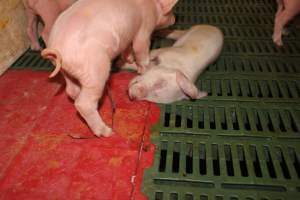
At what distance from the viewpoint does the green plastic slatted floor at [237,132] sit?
2455 mm

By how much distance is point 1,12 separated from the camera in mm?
3664

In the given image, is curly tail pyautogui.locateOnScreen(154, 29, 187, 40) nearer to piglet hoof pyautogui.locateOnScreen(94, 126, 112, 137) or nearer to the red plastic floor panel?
the red plastic floor panel

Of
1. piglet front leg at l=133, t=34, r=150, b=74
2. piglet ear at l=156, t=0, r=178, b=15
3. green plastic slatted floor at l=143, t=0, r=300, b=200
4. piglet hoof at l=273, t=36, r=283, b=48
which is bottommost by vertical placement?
piglet hoof at l=273, t=36, r=283, b=48

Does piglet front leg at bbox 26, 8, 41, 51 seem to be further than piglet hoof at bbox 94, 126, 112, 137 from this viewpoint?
Yes

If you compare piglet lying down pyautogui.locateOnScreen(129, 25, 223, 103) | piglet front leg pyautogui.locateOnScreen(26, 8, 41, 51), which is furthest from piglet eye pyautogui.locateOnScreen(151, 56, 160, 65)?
piglet front leg pyautogui.locateOnScreen(26, 8, 41, 51)

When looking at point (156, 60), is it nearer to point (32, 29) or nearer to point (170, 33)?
point (170, 33)

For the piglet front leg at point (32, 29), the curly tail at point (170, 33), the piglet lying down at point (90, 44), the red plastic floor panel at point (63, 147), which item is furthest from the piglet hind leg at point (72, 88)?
the curly tail at point (170, 33)

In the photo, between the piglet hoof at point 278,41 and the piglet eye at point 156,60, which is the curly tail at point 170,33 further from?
the piglet hoof at point 278,41

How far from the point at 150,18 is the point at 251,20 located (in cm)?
194

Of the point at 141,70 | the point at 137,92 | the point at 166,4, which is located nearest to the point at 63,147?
the point at 137,92

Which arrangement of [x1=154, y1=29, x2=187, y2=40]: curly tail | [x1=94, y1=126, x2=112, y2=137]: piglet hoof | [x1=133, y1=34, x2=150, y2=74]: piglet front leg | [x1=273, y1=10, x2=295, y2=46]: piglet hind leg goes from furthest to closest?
[x1=154, y1=29, x2=187, y2=40]: curly tail
[x1=273, y1=10, x2=295, y2=46]: piglet hind leg
[x1=133, y1=34, x2=150, y2=74]: piglet front leg
[x1=94, y1=126, x2=112, y2=137]: piglet hoof

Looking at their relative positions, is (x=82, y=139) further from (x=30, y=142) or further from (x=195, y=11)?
(x=195, y=11)

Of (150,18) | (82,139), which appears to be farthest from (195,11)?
(82,139)

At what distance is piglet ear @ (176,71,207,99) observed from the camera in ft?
10.1
